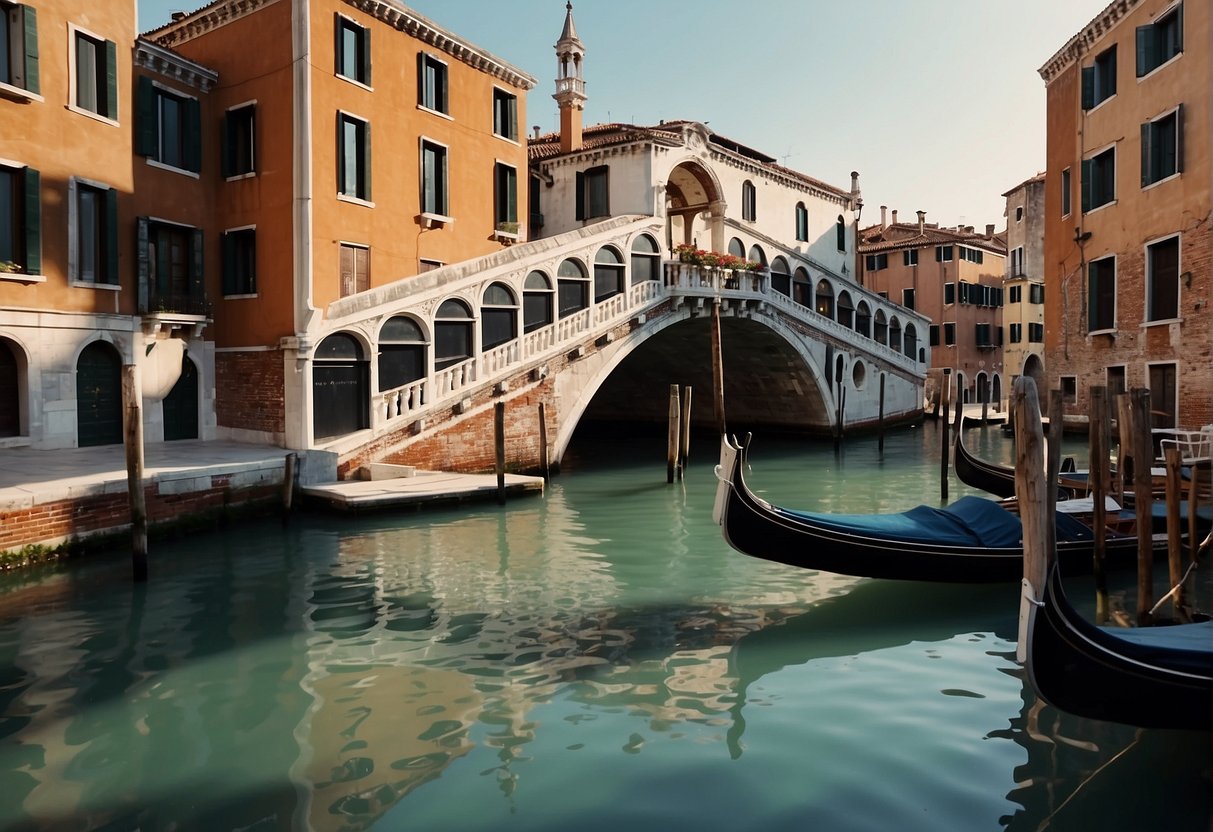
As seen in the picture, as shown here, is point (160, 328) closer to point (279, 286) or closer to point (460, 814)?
point (279, 286)

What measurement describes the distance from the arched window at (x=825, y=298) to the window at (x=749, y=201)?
202cm

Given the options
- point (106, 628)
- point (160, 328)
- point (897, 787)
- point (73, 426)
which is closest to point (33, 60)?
point (160, 328)

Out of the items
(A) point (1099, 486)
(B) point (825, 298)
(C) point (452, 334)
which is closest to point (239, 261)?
(C) point (452, 334)

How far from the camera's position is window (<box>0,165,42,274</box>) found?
8438 mm

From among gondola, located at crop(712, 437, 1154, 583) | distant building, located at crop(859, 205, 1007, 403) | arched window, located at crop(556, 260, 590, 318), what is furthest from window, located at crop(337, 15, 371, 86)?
distant building, located at crop(859, 205, 1007, 403)

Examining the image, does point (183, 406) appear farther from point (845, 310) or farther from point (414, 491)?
point (845, 310)

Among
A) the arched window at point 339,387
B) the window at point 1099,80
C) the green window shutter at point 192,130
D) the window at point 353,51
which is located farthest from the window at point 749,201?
the green window shutter at point 192,130

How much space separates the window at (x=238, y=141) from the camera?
10.3m

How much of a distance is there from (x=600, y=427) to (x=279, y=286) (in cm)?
1114

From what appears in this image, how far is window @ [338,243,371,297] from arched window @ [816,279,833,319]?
35.9 feet

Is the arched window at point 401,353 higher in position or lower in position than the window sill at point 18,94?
lower

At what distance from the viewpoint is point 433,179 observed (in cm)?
1163

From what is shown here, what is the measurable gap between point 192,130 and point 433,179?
2833mm

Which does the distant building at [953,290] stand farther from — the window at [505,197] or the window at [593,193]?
the window at [505,197]
